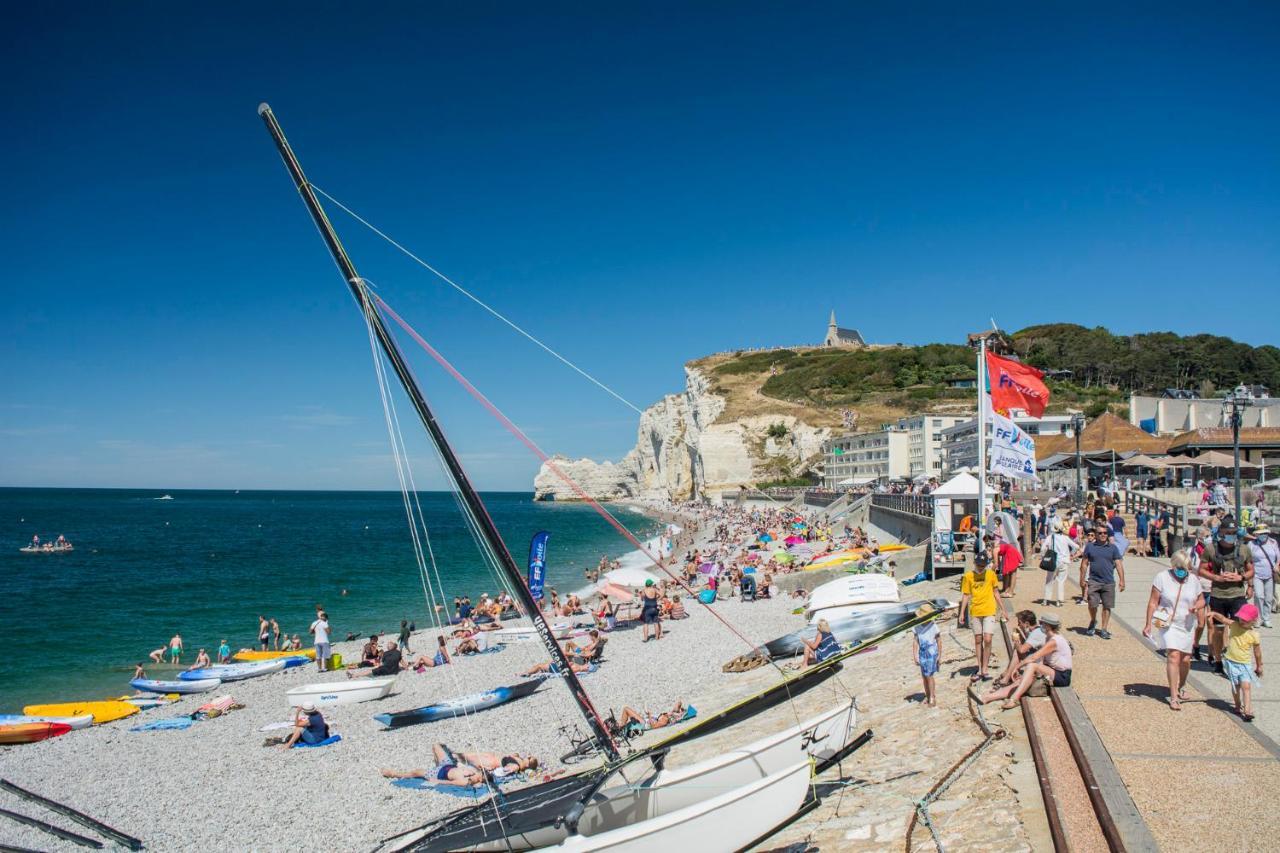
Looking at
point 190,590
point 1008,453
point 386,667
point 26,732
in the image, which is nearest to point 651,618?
point 386,667

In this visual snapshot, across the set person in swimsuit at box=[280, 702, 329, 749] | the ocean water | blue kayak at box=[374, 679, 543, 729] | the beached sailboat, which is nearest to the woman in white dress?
the beached sailboat

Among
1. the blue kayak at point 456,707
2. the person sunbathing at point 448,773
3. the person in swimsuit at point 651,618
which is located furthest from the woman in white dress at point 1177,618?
the person in swimsuit at point 651,618

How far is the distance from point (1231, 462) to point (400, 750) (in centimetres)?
3251

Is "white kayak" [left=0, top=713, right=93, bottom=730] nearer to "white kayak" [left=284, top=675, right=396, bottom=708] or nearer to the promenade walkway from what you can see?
"white kayak" [left=284, top=675, right=396, bottom=708]

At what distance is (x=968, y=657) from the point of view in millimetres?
11797

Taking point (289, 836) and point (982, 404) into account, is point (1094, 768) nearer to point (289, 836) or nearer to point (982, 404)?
point (289, 836)

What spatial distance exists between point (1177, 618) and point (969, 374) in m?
122

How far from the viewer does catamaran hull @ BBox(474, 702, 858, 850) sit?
745 centimetres

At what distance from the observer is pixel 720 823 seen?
725 cm

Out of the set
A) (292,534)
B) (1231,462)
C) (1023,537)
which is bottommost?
(292,534)

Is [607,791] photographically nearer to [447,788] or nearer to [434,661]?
[447,788]

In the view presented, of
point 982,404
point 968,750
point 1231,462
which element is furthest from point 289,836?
point 1231,462

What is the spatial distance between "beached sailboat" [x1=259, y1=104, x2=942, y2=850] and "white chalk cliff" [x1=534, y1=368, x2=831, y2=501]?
3136 inches

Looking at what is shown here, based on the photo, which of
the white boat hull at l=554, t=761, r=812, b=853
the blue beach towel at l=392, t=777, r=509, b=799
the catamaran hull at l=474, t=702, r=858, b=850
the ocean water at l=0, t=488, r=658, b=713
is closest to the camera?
the white boat hull at l=554, t=761, r=812, b=853
